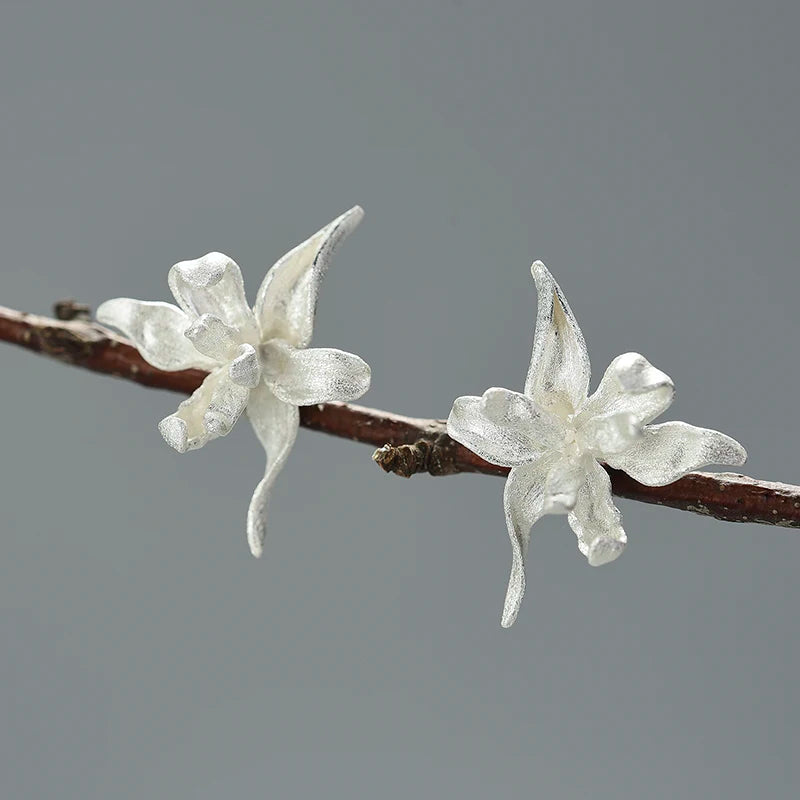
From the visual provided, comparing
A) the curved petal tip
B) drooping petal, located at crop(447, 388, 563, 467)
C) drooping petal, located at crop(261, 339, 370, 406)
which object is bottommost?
the curved petal tip

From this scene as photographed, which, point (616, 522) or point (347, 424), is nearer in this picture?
point (616, 522)

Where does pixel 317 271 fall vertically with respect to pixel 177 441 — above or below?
above

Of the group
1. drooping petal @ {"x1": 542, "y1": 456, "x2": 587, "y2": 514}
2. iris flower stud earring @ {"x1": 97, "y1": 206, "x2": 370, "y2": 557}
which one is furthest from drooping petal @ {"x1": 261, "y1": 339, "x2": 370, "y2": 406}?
drooping petal @ {"x1": 542, "y1": 456, "x2": 587, "y2": 514}

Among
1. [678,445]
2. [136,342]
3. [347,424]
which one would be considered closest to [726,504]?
[678,445]

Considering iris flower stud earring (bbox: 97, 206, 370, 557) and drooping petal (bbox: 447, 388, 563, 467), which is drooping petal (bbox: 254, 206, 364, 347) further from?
drooping petal (bbox: 447, 388, 563, 467)

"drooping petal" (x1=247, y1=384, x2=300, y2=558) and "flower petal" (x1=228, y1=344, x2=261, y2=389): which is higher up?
"flower petal" (x1=228, y1=344, x2=261, y2=389)

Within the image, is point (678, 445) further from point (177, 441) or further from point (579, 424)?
point (177, 441)

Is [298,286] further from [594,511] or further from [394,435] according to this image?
[594,511]
